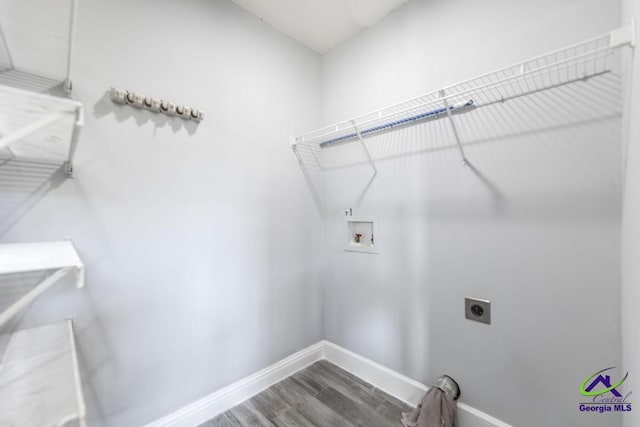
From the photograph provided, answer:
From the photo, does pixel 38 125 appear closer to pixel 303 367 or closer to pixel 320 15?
pixel 320 15

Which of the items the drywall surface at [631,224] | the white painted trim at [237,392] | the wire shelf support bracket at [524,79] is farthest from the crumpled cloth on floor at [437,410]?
the wire shelf support bracket at [524,79]

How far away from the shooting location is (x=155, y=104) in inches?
52.6

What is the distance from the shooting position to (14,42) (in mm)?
936

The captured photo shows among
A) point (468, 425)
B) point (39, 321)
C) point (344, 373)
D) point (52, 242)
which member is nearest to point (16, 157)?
point (52, 242)

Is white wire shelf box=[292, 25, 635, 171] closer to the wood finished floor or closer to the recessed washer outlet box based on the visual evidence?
the recessed washer outlet box

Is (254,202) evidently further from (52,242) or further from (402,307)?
(402,307)

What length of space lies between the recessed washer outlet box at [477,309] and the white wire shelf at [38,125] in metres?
1.81

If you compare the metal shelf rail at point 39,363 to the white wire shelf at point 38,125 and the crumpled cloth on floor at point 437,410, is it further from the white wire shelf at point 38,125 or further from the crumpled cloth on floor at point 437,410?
the crumpled cloth on floor at point 437,410

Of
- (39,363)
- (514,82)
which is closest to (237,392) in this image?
(39,363)

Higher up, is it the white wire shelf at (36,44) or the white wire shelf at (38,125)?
the white wire shelf at (36,44)

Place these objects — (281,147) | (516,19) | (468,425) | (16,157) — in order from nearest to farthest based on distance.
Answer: (16,157)
(516,19)
(468,425)
(281,147)

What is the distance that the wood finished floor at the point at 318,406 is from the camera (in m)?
1.50

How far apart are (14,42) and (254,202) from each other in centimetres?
121

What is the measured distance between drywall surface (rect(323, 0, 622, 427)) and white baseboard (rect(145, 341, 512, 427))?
2.8 inches
